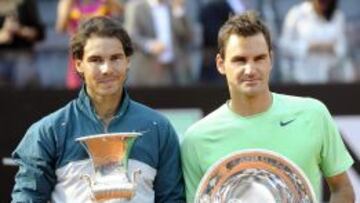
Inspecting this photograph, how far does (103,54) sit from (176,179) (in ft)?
1.87

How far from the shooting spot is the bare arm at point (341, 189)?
158 inches

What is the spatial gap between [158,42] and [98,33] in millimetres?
3828

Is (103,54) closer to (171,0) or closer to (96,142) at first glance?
(96,142)

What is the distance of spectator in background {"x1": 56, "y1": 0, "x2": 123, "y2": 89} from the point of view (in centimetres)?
777

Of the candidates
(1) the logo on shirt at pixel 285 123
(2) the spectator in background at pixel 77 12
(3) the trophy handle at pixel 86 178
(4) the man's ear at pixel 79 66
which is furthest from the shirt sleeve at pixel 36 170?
(2) the spectator in background at pixel 77 12

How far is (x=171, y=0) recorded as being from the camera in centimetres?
793

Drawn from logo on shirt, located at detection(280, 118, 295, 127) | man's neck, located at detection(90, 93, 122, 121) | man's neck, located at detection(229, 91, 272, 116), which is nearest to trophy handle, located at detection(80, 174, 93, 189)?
man's neck, located at detection(90, 93, 122, 121)

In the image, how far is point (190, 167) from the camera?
4.05 m

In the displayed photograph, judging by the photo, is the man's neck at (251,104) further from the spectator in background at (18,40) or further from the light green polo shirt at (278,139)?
the spectator in background at (18,40)

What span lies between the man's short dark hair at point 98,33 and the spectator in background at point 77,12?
368 cm

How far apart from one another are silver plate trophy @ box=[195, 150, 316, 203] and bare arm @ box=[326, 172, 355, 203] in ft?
0.89

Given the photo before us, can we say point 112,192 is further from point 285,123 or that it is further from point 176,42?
point 176,42

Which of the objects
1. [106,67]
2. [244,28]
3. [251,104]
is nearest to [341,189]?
[251,104]

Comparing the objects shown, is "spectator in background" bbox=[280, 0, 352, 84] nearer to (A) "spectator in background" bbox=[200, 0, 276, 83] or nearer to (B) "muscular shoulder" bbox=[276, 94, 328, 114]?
(A) "spectator in background" bbox=[200, 0, 276, 83]
